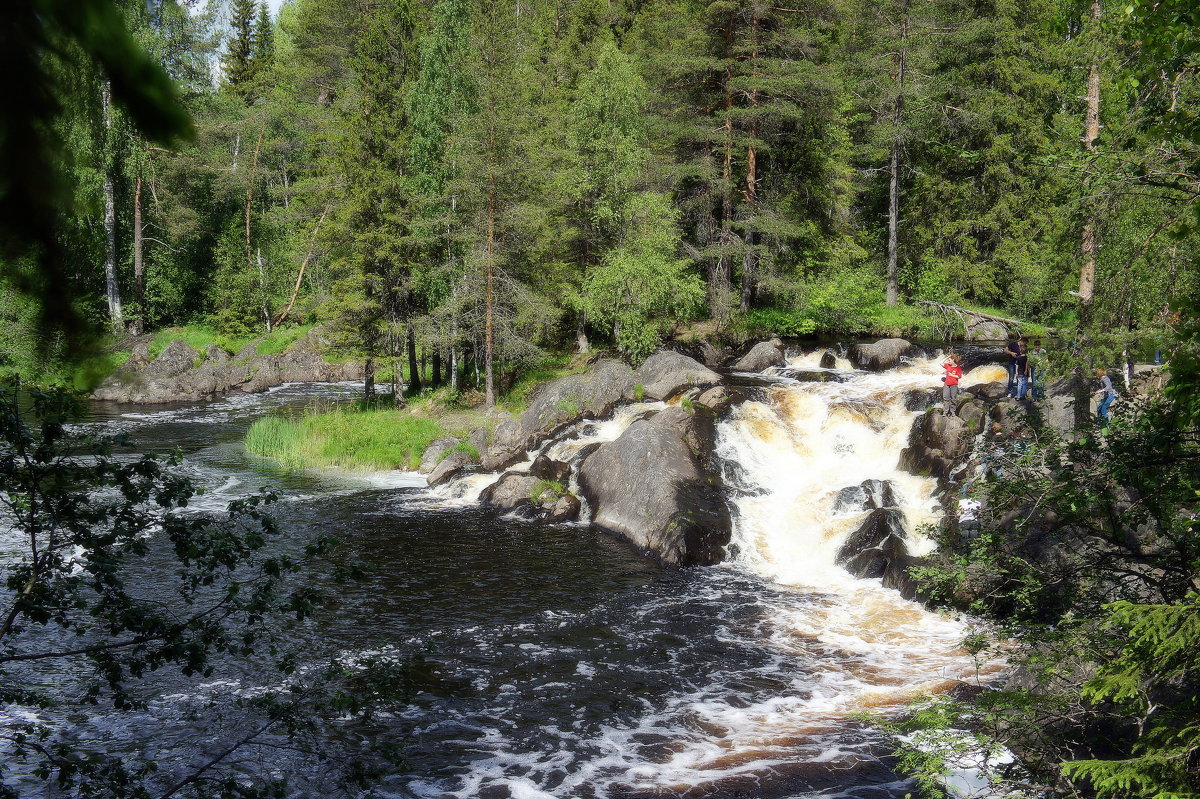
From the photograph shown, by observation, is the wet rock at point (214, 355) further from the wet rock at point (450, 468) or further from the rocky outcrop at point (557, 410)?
the rocky outcrop at point (557, 410)

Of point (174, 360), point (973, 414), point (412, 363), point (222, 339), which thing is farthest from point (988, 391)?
point (222, 339)

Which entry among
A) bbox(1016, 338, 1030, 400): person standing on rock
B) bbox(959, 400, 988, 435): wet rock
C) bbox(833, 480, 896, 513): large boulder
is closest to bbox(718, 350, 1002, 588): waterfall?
bbox(833, 480, 896, 513): large boulder

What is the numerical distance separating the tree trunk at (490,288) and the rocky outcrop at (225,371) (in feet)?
34.6

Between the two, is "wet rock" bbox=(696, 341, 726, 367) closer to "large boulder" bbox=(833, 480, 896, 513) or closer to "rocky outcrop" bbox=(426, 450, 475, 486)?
"rocky outcrop" bbox=(426, 450, 475, 486)

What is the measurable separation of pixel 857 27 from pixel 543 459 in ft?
124

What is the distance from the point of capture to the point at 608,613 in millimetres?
13539

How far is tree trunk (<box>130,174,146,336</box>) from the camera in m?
40.0

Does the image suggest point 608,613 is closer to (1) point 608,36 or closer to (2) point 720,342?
(2) point 720,342

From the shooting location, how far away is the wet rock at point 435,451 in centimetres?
2334

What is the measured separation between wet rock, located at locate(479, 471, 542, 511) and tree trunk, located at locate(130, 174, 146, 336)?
29.4 m

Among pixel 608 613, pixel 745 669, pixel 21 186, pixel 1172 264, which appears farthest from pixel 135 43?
pixel 608 613

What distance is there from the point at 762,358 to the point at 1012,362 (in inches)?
401

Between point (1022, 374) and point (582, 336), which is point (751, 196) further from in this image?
point (1022, 374)

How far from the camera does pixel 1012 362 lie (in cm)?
1853
